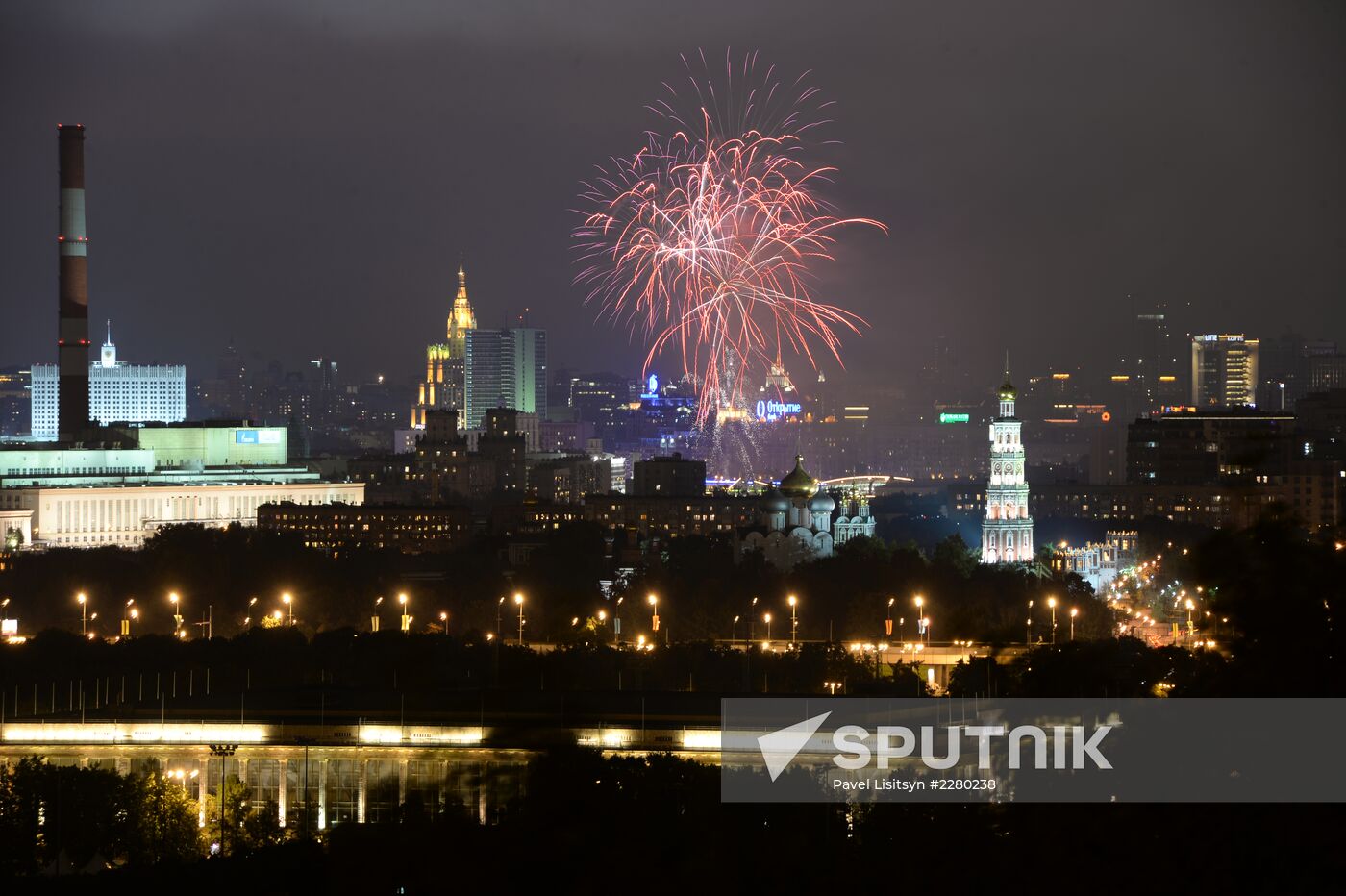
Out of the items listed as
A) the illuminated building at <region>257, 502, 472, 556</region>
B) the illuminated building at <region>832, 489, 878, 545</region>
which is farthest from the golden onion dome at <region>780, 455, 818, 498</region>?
the illuminated building at <region>257, 502, 472, 556</region>

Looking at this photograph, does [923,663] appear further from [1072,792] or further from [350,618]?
[1072,792]

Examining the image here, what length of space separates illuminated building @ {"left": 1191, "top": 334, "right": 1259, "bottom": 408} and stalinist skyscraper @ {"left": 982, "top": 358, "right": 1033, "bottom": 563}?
61.9m

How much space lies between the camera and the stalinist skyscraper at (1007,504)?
A: 3014 inches

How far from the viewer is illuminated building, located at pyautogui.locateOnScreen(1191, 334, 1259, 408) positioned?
138 meters

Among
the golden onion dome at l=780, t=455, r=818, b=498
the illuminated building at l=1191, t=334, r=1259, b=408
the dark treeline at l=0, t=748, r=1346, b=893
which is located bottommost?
the dark treeline at l=0, t=748, r=1346, b=893

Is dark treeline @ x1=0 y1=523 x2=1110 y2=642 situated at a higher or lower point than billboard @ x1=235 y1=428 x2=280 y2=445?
lower

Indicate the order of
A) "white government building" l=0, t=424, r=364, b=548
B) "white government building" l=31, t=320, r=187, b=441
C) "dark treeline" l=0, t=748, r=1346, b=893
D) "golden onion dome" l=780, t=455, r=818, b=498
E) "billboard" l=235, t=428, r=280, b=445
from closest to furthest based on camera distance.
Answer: "dark treeline" l=0, t=748, r=1346, b=893
"golden onion dome" l=780, t=455, r=818, b=498
"white government building" l=0, t=424, r=364, b=548
"billboard" l=235, t=428, r=280, b=445
"white government building" l=31, t=320, r=187, b=441

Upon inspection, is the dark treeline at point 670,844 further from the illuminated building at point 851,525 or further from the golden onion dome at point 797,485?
the golden onion dome at point 797,485

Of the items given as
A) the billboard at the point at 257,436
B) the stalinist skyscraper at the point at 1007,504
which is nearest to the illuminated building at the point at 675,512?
the stalinist skyscraper at the point at 1007,504

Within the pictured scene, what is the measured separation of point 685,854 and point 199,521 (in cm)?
7658

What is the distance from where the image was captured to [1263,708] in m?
18.2

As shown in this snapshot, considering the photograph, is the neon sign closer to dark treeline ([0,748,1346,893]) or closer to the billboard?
the billboard

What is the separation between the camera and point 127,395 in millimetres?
131250

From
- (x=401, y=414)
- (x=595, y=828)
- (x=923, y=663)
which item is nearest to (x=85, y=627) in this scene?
(x=923, y=663)
